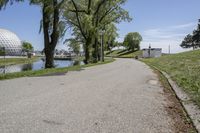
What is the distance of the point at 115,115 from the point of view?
21.9 ft

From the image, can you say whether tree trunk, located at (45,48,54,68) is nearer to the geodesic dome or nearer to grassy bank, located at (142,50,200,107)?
grassy bank, located at (142,50,200,107)

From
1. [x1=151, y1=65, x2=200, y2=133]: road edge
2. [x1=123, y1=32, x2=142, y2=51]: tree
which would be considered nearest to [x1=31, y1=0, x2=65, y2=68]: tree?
[x1=151, y1=65, x2=200, y2=133]: road edge

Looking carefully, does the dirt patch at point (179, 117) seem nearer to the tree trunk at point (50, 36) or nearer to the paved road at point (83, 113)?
the paved road at point (83, 113)

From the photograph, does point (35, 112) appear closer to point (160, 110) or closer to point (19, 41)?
point (160, 110)

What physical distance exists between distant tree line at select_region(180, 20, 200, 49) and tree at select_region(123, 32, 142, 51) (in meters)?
17.1

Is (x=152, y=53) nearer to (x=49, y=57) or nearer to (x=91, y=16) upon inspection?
(x=91, y=16)

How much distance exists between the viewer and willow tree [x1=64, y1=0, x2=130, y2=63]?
31.8 metres

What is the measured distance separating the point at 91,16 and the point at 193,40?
264ft

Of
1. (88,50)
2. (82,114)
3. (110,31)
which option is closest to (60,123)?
(82,114)

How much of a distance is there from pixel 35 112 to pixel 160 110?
119 inches

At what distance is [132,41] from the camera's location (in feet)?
391

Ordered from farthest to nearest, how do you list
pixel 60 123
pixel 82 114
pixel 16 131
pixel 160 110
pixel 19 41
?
pixel 19 41 < pixel 160 110 < pixel 82 114 < pixel 60 123 < pixel 16 131

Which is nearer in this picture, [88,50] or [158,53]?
[88,50]

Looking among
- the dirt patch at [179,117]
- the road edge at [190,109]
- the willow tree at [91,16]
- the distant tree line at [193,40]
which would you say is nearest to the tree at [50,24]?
the willow tree at [91,16]
